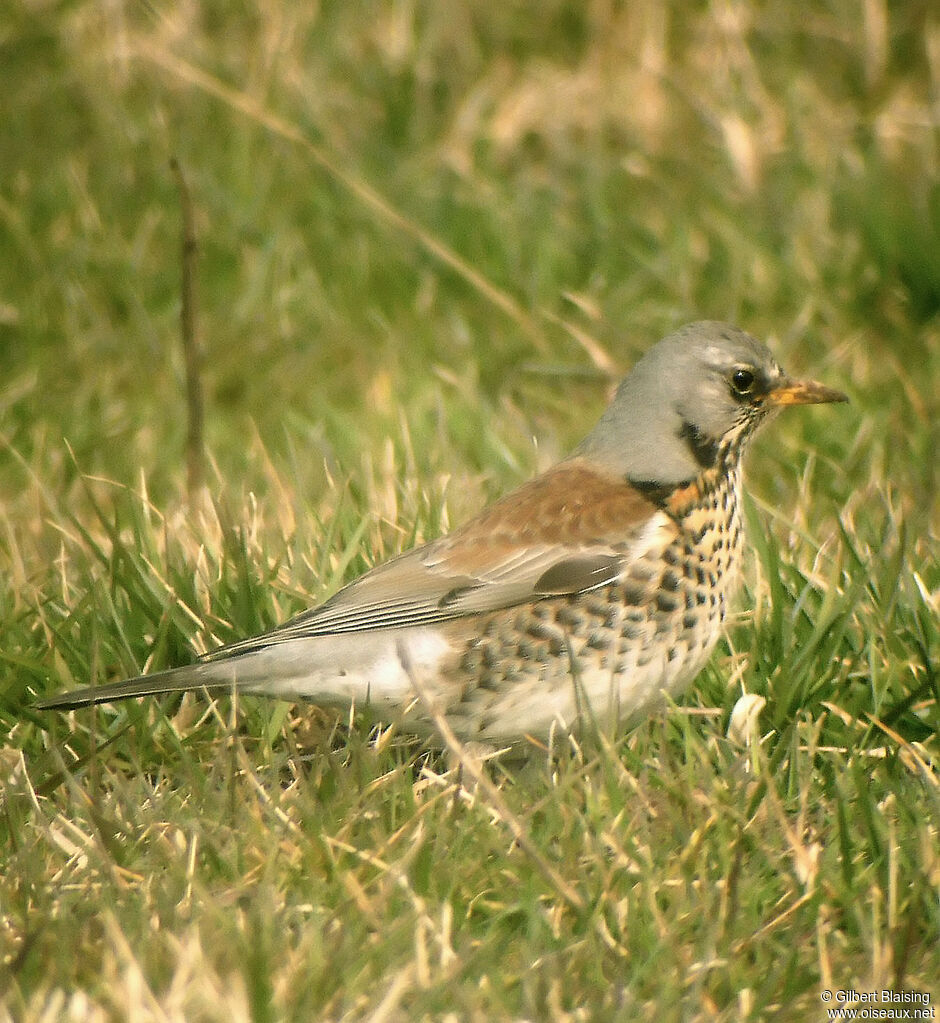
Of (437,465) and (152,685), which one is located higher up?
(152,685)

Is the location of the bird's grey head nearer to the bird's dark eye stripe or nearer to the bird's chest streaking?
the bird's dark eye stripe

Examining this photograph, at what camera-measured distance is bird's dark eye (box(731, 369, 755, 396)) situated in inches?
157

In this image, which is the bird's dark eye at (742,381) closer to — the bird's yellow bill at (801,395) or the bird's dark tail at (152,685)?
the bird's yellow bill at (801,395)

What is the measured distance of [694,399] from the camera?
397 cm

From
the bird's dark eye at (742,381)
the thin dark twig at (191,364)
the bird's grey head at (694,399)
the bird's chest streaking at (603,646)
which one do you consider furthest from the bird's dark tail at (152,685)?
the bird's dark eye at (742,381)

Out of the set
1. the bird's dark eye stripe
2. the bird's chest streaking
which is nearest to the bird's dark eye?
the bird's dark eye stripe

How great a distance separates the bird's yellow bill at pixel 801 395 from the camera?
4.02 metres

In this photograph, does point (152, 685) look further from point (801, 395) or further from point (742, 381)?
point (801, 395)

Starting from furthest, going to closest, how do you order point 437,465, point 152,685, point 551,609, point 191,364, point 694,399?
point 437,465
point 191,364
point 694,399
point 551,609
point 152,685

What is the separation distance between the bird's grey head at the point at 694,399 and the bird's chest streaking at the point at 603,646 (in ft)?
0.98

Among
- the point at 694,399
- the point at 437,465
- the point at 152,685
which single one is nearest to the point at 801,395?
the point at 694,399

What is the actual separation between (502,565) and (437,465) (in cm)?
122

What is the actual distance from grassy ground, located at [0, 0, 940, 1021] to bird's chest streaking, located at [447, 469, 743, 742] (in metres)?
0.12

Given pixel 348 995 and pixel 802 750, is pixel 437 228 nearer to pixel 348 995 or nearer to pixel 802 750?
pixel 802 750
